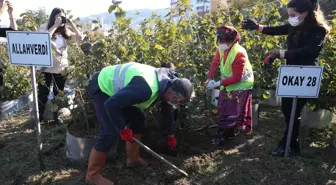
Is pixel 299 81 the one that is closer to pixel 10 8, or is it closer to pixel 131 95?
pixel 131 95

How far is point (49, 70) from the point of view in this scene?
156 inches

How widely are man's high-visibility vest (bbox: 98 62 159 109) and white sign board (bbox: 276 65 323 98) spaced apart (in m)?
1.16

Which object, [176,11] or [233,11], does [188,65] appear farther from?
[233,11]

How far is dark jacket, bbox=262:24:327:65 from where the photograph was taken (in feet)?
9.11

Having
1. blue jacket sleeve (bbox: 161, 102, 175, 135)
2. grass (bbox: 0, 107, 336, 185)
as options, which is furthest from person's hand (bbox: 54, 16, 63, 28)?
blue jacket sleeve (bbox: 161, 102, 175, 135)

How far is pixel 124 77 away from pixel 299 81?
1547 millimetres

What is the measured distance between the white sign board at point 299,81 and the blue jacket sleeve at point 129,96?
1.26m

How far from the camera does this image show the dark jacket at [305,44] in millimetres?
2777

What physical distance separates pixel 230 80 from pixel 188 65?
69cm

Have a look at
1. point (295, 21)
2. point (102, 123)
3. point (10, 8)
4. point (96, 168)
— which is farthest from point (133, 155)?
point (10, 8)

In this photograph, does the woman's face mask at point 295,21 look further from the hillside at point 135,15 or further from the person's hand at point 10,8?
the person's hand at point 10,8

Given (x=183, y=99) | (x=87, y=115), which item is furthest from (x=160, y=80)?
(x=87, y=115)

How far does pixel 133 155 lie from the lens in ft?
9.84

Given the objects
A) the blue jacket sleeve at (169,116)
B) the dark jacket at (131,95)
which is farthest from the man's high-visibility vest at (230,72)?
the dark jacket at (131,95)
